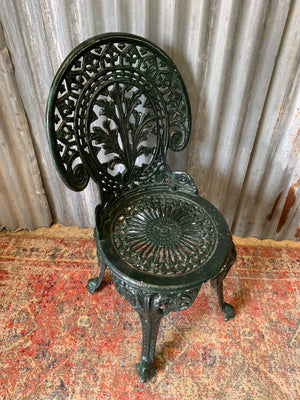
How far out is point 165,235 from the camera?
150cm

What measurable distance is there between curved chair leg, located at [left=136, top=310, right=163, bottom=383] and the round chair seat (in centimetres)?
21

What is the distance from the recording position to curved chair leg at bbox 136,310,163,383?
138 centimetres

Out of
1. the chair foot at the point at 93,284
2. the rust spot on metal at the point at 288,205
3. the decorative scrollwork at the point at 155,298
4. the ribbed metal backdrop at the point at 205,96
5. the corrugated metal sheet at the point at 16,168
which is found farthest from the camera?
the rust spot on metal at the point at 288,205

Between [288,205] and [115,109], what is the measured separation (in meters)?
1.36

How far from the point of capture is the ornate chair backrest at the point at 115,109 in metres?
1.33

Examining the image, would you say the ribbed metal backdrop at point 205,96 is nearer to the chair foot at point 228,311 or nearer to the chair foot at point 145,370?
the chair foot at point 228,311

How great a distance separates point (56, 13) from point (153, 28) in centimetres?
48

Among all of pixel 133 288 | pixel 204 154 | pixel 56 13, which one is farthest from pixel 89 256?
pixel 56 13

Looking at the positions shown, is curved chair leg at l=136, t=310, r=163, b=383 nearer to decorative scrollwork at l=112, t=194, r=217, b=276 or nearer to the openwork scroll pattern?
decorative scrollwork at l=112, t=194, r=217, b=276

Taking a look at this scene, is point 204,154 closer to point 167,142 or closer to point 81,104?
point 167,142

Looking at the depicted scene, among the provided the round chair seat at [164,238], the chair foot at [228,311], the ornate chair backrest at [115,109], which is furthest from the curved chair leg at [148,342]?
the ornate chair backrest at [115,109]

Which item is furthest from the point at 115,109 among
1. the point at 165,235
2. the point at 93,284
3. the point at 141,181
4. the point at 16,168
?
the point at 93,284

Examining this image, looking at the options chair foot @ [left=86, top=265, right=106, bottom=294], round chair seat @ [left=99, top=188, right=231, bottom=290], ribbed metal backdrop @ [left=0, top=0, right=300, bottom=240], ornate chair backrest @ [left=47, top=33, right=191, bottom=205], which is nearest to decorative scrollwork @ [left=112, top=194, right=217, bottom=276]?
round chair seat @ [left=99, top=188, right=231, bottom=290]

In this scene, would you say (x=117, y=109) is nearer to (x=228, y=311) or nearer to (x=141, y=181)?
(x=141, y=181)
